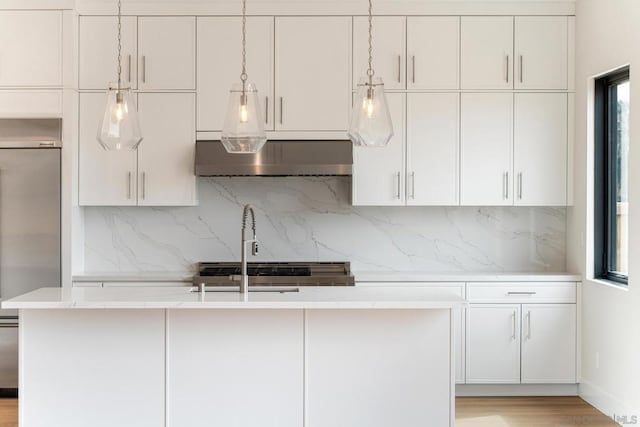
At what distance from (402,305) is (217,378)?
38.8 inches

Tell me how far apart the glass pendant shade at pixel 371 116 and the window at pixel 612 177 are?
2.03 m

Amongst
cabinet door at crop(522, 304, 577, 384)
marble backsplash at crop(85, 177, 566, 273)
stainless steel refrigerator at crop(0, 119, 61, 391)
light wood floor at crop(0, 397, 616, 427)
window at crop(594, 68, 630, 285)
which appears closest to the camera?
light wood floor at crop(0, 397, 616, 427)

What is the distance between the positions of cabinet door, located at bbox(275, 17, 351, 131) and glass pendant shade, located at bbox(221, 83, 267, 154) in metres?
1.80

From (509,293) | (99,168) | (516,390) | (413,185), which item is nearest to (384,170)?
(413,185)

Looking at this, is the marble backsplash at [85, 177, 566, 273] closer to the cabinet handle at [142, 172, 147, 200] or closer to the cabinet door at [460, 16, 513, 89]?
the cabinet handle at [142, 172, 147, 200]

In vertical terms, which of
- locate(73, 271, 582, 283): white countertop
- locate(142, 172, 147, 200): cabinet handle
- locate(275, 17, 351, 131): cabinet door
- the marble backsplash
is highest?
locate(275, 17, 351, 131): cabinet door

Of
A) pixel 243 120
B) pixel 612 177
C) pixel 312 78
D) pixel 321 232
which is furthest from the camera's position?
pixel 321 232

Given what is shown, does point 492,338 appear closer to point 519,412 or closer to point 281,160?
point 519,412

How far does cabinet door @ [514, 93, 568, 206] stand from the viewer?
5340 mm

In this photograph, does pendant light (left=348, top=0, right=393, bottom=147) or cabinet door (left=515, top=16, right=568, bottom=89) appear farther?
cabinet door (left=515, top=16, right=568, bottom=89)

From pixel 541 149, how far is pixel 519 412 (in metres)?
1.83

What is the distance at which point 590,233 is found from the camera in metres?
5.14

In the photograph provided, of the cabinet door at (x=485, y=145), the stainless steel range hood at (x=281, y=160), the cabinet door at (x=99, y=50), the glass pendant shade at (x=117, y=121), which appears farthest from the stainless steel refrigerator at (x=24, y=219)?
the cabinet door at (x=485, y=145)

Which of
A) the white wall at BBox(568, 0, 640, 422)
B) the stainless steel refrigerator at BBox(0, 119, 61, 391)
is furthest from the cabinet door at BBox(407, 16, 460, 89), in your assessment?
the stainless steel refrigerator at BBox(0, 119, 61, 391)
